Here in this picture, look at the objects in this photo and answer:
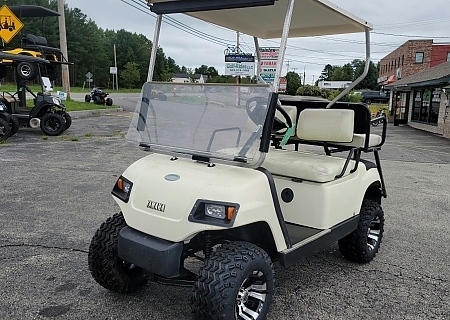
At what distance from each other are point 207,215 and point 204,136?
613 mm

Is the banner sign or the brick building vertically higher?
the brick building

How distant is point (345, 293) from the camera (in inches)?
121

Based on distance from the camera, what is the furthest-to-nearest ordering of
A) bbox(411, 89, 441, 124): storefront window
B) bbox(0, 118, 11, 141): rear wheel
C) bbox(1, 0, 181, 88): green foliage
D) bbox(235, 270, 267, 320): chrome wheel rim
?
1. bbox(1, 0, 181, 88): green foliage
2. bbox(411, 89, 441, 124): storefront window
3. bbox(0, 118, 11, 141): rear wheel
4. bbox(235, 270, 267, 320): chrome wheel rim

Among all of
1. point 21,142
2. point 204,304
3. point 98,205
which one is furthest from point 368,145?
point 21,142

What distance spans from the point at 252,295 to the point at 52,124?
9.68 meters

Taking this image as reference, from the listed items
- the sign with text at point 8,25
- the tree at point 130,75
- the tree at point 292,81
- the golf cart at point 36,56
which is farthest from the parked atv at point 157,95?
the tree at point 130,75

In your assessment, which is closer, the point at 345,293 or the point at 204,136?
the point at 204,136

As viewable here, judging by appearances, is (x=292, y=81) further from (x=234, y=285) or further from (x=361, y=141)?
(x=234, y=285)

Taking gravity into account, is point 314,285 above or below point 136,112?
below

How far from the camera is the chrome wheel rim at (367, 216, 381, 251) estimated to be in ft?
12.2

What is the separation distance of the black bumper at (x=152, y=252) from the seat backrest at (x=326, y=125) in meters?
1.69

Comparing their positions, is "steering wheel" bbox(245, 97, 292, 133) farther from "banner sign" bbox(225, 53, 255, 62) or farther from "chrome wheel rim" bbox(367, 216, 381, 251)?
"banner sign" bbox(225, 53, 255, 62)

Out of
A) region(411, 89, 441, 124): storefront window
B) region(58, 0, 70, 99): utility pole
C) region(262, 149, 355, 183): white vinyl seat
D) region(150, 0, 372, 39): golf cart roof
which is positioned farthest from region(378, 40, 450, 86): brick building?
region(262, 149, 355, 183): white vinyl seat

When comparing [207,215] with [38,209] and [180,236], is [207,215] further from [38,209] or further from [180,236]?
[38,209]
